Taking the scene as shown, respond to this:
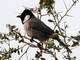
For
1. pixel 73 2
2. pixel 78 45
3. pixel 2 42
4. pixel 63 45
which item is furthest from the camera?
pixel 2 42

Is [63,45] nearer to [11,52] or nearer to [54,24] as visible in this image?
[54,24]

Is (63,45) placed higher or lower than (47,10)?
lower

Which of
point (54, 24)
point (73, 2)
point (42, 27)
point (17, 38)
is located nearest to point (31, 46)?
point (17, 38)

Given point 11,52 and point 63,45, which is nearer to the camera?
point 63,45

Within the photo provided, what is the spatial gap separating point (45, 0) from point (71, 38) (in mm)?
432

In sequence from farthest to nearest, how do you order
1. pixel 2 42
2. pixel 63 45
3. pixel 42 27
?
1. pixel 42 27
2. pixel 2 42
3. pixel 63 45

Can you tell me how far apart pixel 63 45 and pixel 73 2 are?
0.32m

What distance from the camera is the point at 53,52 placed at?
1.81m

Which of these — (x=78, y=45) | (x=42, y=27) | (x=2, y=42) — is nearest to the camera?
(x=78, y=45)

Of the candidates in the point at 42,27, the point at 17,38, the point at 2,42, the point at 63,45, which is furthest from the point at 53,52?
the point at 42,27

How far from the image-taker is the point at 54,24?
1834 mm

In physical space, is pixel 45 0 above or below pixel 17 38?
above

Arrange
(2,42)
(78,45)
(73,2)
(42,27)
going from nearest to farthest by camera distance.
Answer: (78,45)
(73,2)
(2,42)
(42,27)

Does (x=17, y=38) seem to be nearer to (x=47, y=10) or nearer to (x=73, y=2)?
(x=47, y=10)
